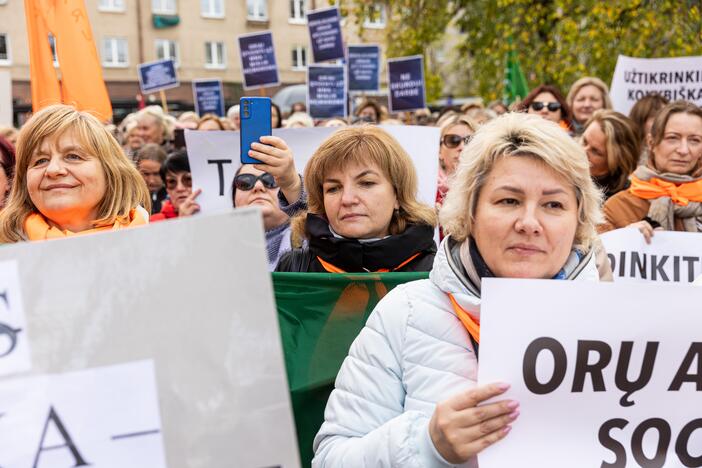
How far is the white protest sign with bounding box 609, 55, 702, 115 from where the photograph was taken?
26.6 feet

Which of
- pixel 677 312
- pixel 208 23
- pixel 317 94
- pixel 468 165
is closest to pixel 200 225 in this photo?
pixel 468 165

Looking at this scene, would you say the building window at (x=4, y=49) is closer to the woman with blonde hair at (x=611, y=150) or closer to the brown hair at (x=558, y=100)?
the brown hair at (x=558, y=100)

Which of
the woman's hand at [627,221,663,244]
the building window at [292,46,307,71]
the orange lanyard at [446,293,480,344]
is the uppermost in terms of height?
the building window at [292,46,307,71]

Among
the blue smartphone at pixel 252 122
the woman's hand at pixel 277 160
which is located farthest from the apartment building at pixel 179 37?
the blue smartphone at pixel 252 122

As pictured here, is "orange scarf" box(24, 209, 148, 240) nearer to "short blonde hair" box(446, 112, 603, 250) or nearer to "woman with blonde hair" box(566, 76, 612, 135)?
"short blonde hair" box(446, 112, 603, 250)

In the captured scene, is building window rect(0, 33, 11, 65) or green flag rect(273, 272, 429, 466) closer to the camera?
green flag rect(273, 272, 429, 466)

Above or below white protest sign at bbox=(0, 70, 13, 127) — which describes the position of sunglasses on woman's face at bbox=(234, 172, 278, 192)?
below

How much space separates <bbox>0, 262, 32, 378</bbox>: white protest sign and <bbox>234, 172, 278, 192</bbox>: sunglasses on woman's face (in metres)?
2.55

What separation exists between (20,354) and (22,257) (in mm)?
184

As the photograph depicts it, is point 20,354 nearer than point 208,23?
Yes

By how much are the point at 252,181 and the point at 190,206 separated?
1.17m

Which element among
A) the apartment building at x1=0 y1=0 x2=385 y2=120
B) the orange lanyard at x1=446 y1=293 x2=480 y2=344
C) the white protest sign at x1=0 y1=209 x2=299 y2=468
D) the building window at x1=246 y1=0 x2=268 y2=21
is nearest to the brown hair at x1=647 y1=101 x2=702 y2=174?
the orange lanyard at x1=446 y1=293 x2=480 y2=344

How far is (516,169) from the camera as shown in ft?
7.00

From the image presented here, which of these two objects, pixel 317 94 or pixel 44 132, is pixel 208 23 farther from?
pixel 44 132
